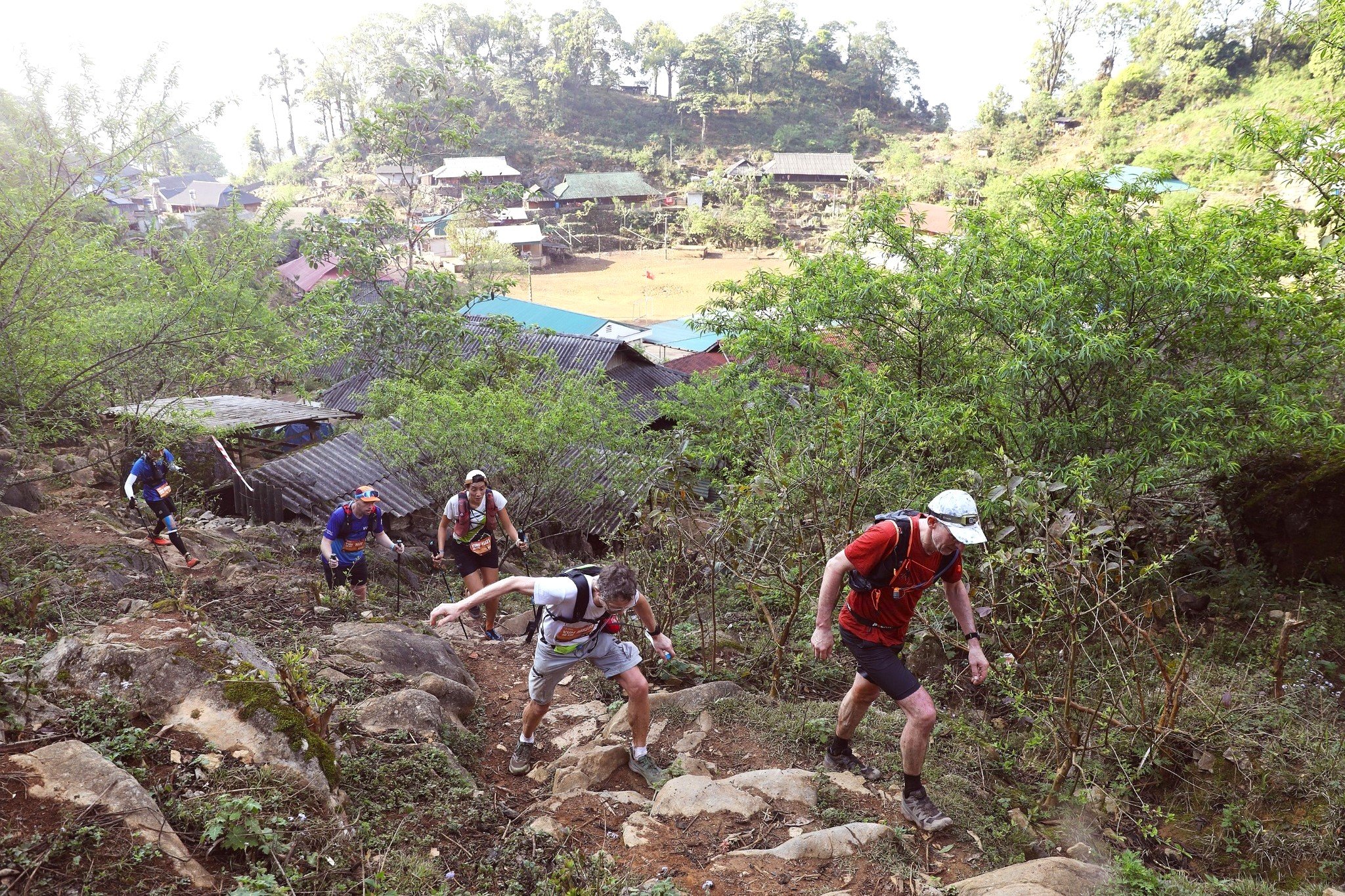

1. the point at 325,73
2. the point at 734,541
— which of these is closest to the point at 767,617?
the point at 734,541

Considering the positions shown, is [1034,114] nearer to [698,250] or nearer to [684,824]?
[698,250]

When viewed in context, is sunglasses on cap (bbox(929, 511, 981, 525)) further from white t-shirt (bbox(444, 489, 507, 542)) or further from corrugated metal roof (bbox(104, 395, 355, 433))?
corrugated metal roof (bbox(104, 395, 355, 433))

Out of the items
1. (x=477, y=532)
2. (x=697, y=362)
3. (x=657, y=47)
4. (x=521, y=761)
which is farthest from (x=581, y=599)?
(x=657, y=47)

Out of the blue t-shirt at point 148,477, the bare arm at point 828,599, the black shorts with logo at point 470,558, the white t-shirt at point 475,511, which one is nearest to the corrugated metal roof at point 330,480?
the blue t-shirt at point 148,477

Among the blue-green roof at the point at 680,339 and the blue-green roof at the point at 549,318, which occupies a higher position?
the blue-green roof at the point at 549,318

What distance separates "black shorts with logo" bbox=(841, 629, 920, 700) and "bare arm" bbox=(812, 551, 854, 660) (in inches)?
7.7

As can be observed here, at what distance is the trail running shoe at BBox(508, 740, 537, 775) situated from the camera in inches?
183

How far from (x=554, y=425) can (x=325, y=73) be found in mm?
70205

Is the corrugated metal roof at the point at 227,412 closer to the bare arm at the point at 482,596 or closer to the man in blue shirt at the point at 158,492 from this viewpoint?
the man in blue shirt at the point at 158,492

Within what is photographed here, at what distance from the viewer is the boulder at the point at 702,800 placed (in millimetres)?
4102

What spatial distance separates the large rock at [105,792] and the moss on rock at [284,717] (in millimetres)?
611

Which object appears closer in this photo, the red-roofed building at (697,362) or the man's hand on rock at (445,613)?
the man's hand on rock at (445,613)

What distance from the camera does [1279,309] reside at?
7.29m

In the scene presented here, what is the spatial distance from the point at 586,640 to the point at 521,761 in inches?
37.2
